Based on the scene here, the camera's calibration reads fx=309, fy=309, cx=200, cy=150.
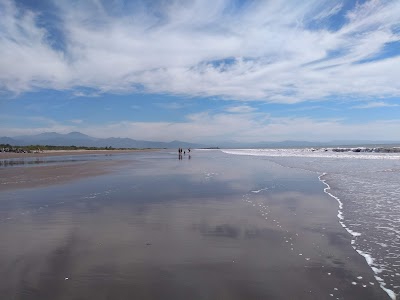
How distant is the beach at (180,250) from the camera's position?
5.01m

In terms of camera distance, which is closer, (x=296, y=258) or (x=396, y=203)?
(x=296, y=258)

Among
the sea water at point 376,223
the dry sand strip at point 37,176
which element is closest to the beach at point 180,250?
the sea water at point 376,223

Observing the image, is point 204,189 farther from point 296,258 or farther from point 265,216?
point 296,258

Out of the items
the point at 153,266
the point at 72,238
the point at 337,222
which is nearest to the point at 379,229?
the point at 337,222

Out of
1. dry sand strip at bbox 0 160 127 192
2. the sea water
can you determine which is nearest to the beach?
the sea water

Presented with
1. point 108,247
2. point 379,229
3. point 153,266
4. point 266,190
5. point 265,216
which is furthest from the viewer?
point 266,190

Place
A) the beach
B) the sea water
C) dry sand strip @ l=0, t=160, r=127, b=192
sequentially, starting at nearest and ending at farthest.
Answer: the beach
the sea water
dry sand strip @ l=0, t=160, r=127, b=192

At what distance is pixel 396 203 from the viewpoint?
452 inches

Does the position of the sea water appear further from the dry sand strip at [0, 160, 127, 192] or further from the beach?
the dry sand strip at [0, 160, 127, 192]

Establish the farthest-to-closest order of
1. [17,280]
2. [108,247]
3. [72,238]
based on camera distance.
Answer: [72,238] < [108,247] < [17,280]

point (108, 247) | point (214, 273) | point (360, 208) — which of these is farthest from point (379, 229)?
point (108, 247)

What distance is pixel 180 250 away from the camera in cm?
678

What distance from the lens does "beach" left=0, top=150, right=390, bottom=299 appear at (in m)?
5.01

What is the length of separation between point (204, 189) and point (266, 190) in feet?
10.1
